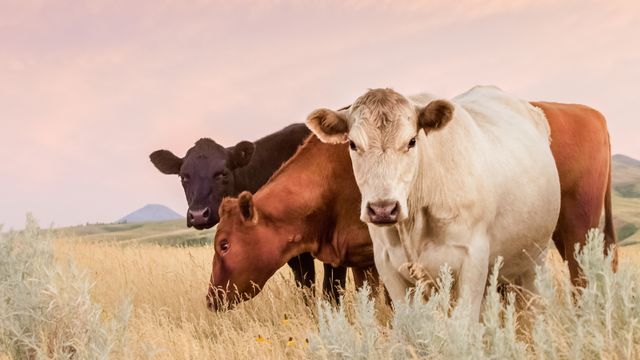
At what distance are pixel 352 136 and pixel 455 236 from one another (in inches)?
37.0

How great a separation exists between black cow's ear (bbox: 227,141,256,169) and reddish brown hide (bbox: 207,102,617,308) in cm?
182

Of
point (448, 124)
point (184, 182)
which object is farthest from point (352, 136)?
point (184, 182)

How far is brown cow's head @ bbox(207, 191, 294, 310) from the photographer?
612 cm

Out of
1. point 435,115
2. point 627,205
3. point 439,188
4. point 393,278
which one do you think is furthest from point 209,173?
point 627,205

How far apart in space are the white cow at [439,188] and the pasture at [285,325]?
0.37 metres

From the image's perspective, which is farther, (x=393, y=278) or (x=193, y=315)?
(x=193, y=315)

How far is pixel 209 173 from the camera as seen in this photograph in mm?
8109

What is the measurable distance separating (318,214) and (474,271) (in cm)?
188

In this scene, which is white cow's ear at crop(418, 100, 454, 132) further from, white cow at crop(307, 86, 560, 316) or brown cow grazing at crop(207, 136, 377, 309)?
brown cow grazing at crop(207, 136, 377, 309)

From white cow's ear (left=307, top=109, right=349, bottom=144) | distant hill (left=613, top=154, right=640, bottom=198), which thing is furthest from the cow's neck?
distant hill (left=613, top=154, right=640, bottom=198)

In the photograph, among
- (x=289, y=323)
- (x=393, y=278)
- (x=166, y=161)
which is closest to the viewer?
(x=393, y=278)

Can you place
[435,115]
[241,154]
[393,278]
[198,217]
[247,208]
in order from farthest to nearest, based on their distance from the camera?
[241,154]
[198,217]
[247,208]
[393,278]
[435,115]

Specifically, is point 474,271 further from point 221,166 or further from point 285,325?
point 221,166

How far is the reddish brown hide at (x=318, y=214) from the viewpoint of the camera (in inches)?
242
